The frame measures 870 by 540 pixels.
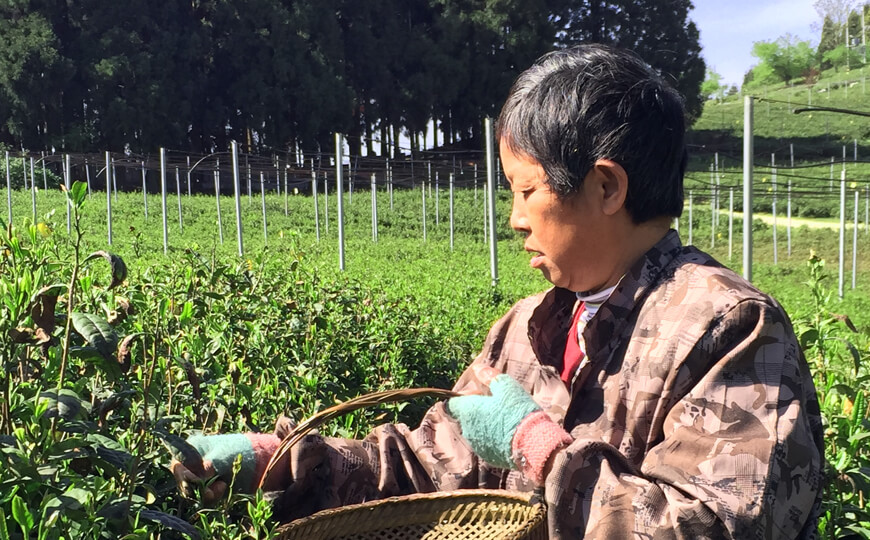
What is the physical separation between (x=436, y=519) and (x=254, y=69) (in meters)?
30.8

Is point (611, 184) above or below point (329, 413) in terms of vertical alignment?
above

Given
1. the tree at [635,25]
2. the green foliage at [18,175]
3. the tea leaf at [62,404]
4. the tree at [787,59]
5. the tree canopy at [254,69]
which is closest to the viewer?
the tea leaf at [62,404]

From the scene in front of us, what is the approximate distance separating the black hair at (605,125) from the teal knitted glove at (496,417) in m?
0.39

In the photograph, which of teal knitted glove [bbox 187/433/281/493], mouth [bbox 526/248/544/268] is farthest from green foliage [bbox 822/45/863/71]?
teal knitted glove [bbox 187/433/281/493]

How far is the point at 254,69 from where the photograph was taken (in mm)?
30797

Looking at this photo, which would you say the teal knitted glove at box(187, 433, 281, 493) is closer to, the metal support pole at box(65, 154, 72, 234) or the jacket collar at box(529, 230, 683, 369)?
the metal support pole at box(65, 154, 72, 234)

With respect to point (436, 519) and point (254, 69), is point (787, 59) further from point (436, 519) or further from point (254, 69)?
point (436, 519)

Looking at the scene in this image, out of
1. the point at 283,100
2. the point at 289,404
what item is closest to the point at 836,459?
the point at 289,404

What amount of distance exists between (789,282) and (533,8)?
2303cm

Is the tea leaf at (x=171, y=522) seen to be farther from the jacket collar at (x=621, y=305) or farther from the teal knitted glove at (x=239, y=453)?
the jacket collar at (x=621, y=305)

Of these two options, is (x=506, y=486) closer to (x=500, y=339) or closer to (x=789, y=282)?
(x=500, y=339)

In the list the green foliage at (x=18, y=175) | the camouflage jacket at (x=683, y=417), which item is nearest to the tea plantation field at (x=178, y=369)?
the camouflage jacket at (x=683, y=417)

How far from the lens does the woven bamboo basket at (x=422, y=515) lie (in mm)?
1498

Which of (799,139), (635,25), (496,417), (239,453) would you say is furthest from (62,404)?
(799,139)
